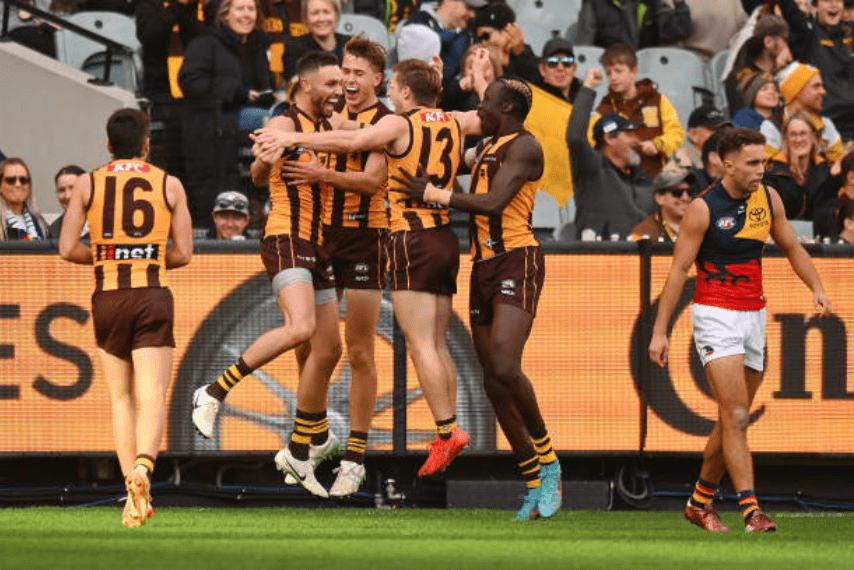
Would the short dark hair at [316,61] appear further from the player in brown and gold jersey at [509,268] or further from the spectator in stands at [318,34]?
the spectator in stands at [318,34]

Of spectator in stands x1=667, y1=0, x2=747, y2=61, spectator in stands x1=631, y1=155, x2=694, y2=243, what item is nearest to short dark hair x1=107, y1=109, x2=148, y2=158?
spectator in stands x1=631, y1=155, x2=694, y2=243

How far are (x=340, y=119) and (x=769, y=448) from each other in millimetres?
3821

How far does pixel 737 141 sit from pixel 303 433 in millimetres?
3397


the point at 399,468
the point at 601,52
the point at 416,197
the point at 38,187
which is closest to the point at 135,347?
the point at 416,197

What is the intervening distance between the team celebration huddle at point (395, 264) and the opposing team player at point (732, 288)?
1 centimetres

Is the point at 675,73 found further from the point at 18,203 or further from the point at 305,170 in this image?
the point at 305,170

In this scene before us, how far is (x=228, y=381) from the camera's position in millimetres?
10445

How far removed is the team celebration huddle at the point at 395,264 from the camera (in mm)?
9711

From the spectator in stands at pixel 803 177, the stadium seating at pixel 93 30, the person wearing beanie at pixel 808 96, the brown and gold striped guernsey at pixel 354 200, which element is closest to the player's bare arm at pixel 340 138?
the brown and gold striped guernsey at pixel 354 200

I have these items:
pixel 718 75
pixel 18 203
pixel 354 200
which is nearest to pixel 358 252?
pixel 354 200

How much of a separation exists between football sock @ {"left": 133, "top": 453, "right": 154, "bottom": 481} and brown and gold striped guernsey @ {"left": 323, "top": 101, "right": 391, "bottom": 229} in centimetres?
227

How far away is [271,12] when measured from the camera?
16.1 metres

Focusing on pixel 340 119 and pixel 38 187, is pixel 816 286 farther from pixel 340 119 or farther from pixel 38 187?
pixel 38 187

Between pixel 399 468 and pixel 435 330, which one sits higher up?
pixel 435 330
